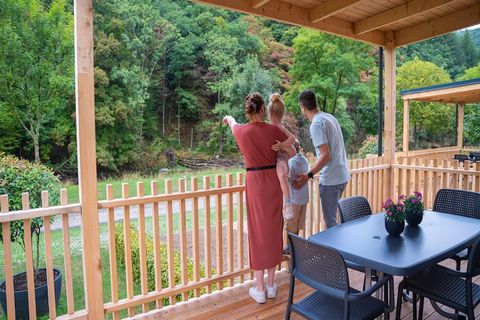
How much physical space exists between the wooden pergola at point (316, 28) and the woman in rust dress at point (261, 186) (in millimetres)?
1006

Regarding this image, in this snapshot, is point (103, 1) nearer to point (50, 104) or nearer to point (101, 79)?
point (101, 79)

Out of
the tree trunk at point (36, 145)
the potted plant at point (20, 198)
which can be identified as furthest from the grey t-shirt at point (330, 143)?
the tree trunk at point (36, 145)

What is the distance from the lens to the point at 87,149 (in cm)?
219

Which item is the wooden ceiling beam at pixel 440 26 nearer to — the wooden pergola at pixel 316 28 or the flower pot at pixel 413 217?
the wooden pergola at pixel 316 28

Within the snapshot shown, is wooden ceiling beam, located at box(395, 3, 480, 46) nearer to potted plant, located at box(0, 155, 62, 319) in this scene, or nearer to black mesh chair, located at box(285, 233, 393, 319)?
black mesh chair, located at box(285, 233, 393, 319)

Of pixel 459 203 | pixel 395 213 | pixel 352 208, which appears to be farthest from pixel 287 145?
pixel 459 203

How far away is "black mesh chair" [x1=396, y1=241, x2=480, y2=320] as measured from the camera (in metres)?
1.75

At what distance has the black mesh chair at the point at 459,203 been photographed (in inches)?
100

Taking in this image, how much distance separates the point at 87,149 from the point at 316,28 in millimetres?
2617

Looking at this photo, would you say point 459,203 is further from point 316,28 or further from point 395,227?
point 316,28

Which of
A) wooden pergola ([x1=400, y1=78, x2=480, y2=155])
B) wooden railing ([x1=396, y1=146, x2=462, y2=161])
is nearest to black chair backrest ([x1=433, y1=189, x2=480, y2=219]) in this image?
wooden pergola ([x1=400, y1=78, x2=480, y2=155])

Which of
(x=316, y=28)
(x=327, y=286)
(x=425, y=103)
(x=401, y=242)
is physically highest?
(x=425, y=103)

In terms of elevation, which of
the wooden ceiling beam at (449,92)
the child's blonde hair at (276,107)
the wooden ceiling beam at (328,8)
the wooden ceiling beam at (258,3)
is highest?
the wooden ceiling beam at (328,8)

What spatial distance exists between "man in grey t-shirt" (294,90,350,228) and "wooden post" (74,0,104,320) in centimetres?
151
